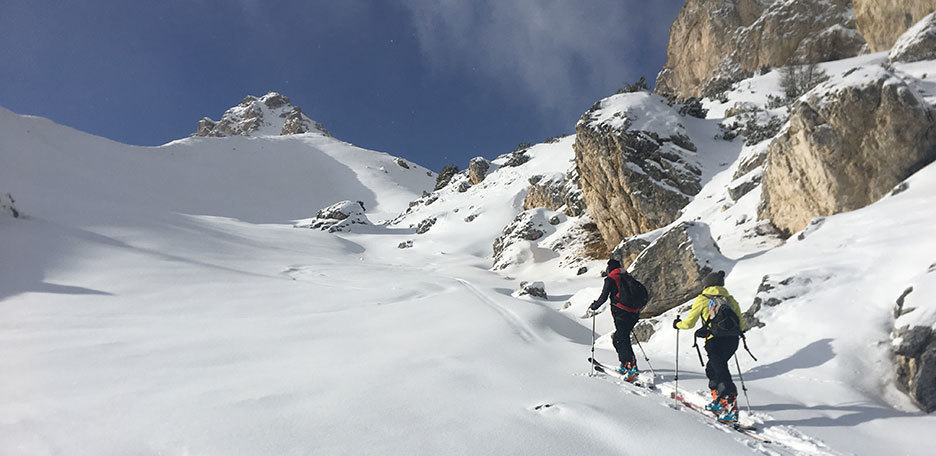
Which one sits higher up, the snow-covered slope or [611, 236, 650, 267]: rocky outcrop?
the snow-covered slope

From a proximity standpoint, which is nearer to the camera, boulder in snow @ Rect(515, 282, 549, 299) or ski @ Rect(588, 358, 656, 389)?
ski @ Rect(588, 358, 656, 389)

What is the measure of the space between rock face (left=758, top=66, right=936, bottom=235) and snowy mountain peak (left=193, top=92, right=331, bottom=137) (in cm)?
12111

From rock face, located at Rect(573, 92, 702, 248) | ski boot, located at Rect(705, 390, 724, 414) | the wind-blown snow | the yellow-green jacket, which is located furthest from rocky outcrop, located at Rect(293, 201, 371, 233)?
ski boot, located at Rect(705, 390, 724, 414)

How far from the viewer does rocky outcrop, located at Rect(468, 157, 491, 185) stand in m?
47.2

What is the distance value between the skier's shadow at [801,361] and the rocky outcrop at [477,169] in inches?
1632

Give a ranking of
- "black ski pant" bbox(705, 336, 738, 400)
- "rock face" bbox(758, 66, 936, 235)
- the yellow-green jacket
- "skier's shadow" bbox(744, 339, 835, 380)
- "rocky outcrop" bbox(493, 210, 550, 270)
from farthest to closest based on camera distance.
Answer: "rocky outcrop" bbox(493, 210, 550, 270)
"rock face" bbox(758, 66, 936, 235)
"skier's shadow" bbox(744, 339, 835, 380)
the yellow-green jacket
"black ski pant" bbox(705, 336, 738, 400)

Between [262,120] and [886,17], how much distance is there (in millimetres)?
137498

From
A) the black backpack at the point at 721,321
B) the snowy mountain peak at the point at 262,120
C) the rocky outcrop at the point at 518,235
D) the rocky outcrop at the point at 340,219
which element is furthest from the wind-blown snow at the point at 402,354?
the snowy mountain peak at the point at 262,120

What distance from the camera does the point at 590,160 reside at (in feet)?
65.3

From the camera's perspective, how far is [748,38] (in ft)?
125

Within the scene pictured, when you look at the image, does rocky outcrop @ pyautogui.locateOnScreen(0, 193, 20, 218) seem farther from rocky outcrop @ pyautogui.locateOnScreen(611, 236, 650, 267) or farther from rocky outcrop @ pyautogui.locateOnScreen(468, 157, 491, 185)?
rocky outcrop @ pyautogui.locateOnScreen(468, 157, 491, 185)

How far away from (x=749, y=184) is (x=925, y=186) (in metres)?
6.81

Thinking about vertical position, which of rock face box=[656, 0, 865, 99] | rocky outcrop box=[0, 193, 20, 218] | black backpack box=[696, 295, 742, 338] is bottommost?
black backpack box=[696, 295, 742, 338]

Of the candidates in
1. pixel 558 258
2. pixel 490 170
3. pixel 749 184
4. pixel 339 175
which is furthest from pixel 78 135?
pixel 749 184
